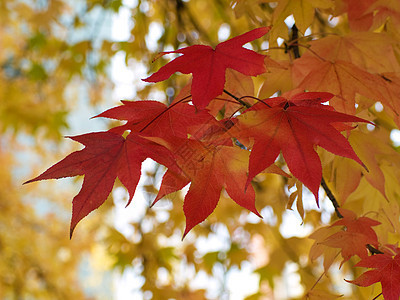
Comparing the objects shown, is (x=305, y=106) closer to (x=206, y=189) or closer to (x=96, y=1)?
(x=206, y=189)

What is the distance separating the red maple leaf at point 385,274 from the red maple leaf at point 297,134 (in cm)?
14

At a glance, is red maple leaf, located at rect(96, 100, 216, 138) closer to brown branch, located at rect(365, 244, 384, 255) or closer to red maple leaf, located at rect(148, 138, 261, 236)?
red maple leaf, located at rect(148, 138, 261, 236)

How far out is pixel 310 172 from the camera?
360mm

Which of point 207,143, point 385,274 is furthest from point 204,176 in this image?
point 385,274

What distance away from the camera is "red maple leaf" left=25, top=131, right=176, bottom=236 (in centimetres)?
37

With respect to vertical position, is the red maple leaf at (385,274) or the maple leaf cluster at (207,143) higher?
the maple leaf cluster at (207,143)

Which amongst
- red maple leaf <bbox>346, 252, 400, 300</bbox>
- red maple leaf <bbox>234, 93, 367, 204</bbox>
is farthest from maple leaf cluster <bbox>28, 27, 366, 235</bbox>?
red maple leaf <bbox>346, 252, 400, 300</bbox>

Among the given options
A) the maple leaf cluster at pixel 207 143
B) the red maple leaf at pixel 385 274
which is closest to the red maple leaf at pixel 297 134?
the maple leaf cluster at pixel 207 143

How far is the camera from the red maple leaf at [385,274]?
426 millimetres

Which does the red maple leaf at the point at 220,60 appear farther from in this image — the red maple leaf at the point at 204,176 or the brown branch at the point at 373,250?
the brown branch at the point at 373,250

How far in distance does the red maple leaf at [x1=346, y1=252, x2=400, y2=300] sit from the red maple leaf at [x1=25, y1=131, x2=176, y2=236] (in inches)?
9.1

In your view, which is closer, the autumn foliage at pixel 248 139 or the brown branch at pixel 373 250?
the autumn foliage at pixel 248 139

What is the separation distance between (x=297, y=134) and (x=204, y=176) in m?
0.10

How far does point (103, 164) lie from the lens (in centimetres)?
39
